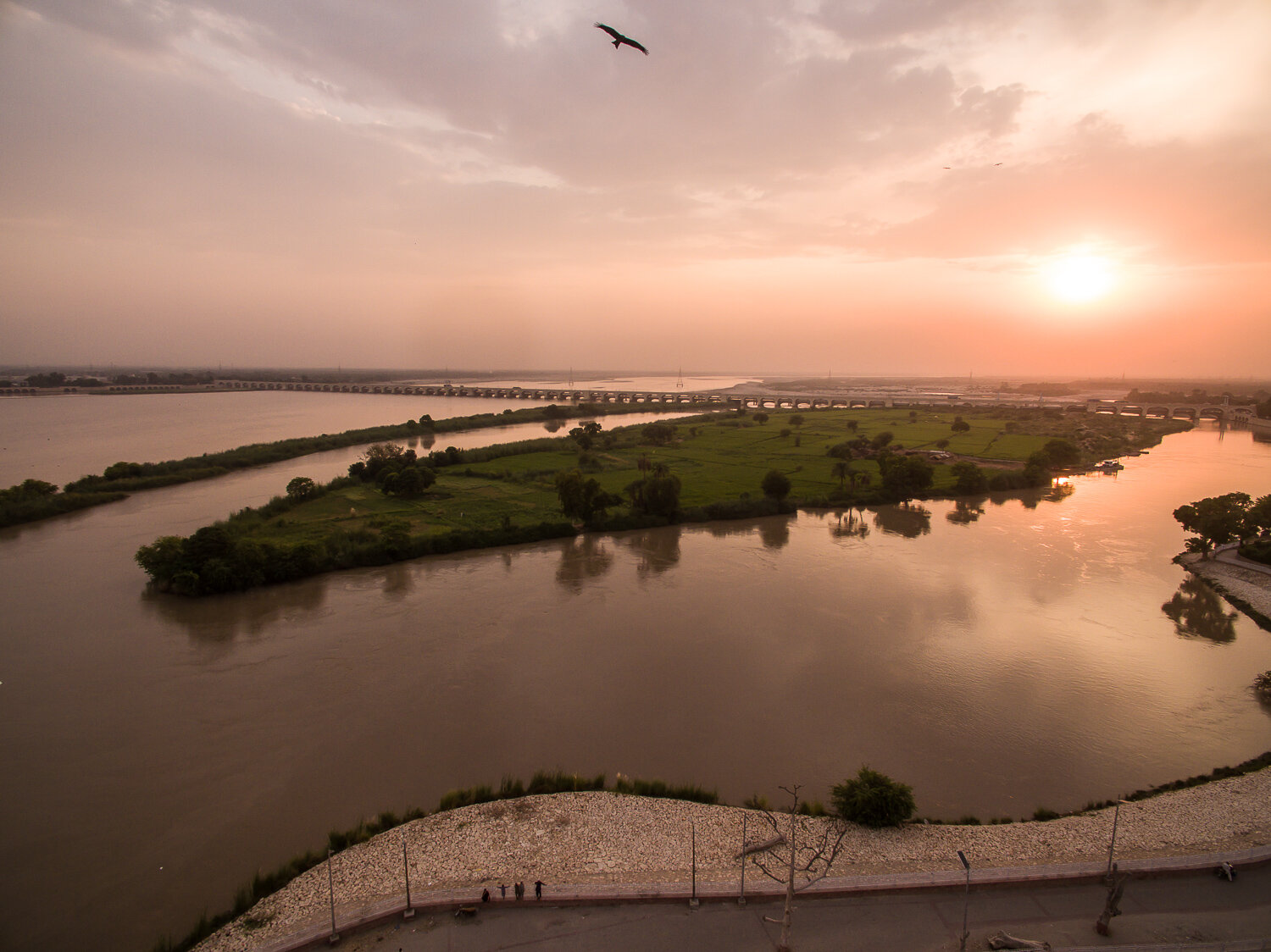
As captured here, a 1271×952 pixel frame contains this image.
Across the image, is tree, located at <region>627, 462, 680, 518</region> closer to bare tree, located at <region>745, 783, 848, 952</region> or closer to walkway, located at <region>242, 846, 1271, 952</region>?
bare tree, located at <region>745, 783, 848, 952</region>

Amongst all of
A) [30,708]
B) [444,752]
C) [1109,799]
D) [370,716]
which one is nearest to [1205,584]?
[1109,799]

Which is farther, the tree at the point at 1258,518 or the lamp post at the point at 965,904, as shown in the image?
the tree at the point at 1258,518

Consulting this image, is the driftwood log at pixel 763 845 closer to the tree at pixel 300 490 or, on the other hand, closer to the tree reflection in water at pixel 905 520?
the tree reflection in water at pixel 905 520

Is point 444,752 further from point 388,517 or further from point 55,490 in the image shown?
point 55,490

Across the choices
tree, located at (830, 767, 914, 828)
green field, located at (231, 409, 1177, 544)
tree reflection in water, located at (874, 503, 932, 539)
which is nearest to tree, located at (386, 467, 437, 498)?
green field, located at (231, 409, 1177, 544)

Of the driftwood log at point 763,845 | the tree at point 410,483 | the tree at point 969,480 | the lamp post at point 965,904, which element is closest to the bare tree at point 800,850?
the driftwood log at point 763,845

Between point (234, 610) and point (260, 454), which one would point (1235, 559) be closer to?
point (234, 610)
